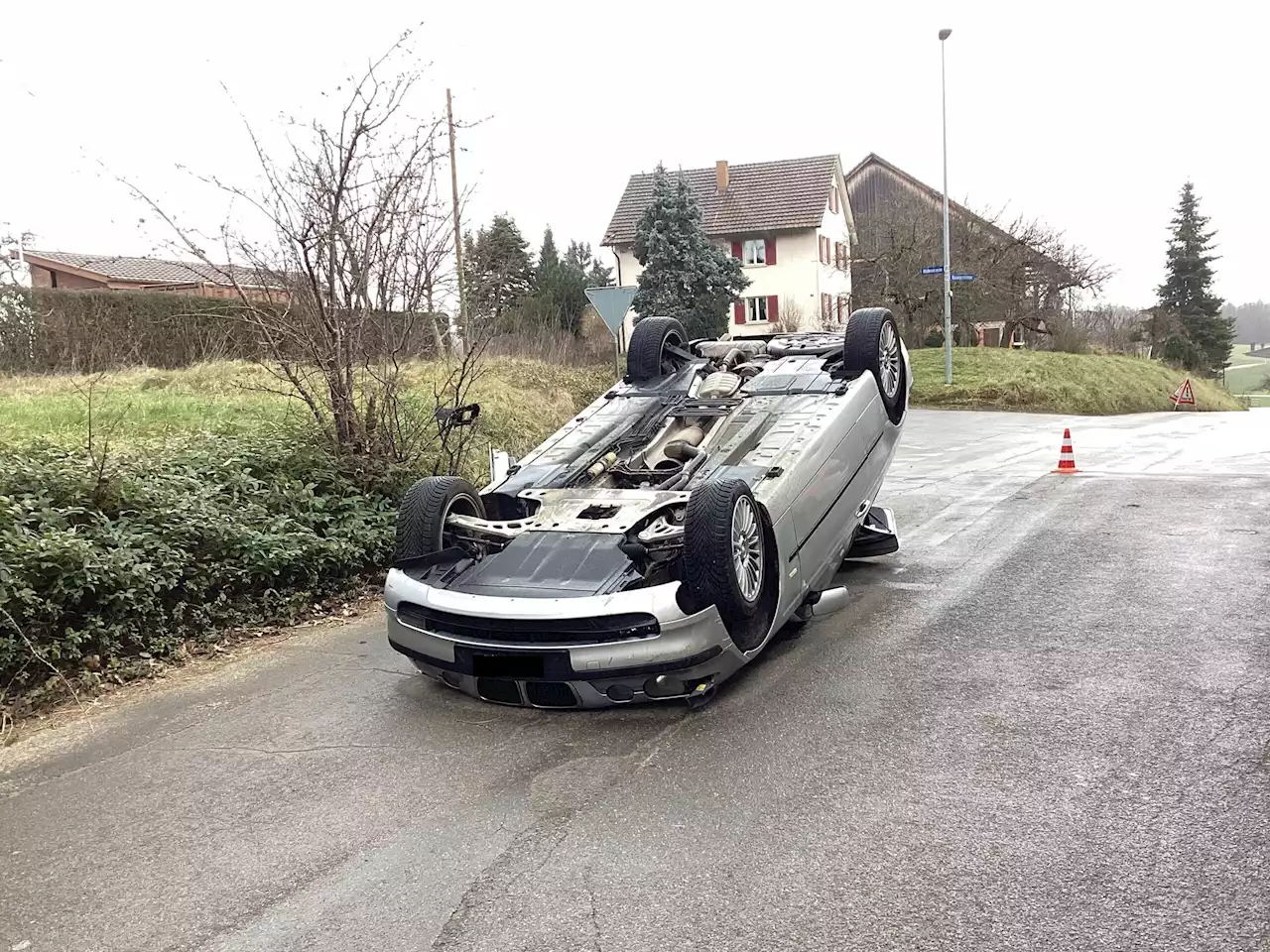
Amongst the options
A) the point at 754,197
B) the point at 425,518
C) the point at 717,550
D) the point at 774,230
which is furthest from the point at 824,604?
the point at 754,197

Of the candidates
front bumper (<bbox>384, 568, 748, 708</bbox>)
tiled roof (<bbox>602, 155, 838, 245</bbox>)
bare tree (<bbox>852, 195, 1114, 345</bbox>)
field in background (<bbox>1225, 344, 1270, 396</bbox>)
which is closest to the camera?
front bumper (<bbox>384, 568, 748, 708</bbox>)

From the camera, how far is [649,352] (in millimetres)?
7000

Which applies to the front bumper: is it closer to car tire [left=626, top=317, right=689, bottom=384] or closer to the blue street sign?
car tire [left=626, top=317, right=689, bottom=384]

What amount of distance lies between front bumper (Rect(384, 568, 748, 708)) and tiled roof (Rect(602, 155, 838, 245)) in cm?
3864

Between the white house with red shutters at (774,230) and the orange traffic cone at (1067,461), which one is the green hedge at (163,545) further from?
the white house with red shutters at (774,230)

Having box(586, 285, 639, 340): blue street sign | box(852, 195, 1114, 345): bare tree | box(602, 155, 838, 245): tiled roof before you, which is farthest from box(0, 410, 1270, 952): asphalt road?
box(602, 155, 838, 245): tiled roof

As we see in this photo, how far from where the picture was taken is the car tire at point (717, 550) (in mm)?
4203

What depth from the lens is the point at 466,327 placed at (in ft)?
31.4

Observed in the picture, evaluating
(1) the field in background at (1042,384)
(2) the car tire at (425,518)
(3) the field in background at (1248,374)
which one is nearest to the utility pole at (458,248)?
(2) the car tire at (425,518)

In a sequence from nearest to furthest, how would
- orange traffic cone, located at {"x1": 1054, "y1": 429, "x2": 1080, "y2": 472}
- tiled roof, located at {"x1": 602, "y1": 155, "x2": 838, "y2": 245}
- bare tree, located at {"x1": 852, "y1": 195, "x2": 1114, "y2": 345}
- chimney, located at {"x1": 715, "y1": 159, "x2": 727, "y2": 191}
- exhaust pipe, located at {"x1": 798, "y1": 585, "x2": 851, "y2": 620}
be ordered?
1. exhaust pipe, located at {"x1": 798, "y1": 585, "x2": 851, "y2": 620}
2. orange traffic cone, located at {"x1": 1054, "y1": 429, "x2": 1080, "y2": 472}
3. bare tree, located at {"x1": 852, "y1": 195, "x2": 1114, "y2": 345}
4. tiled roof, located at {"x1": 602, "y1": 155, "x2": 838, "y2": 245}
5. chimney, located at {"x1": 715, "y1": 159, "x2": 727, "y2": 191}

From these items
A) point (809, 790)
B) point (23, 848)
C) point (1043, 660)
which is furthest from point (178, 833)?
point (1043, 660)

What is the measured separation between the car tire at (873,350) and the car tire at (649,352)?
4.27ft

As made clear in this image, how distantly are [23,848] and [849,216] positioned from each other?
50547 millimetres

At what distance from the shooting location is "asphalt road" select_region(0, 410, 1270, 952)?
9.42ft
